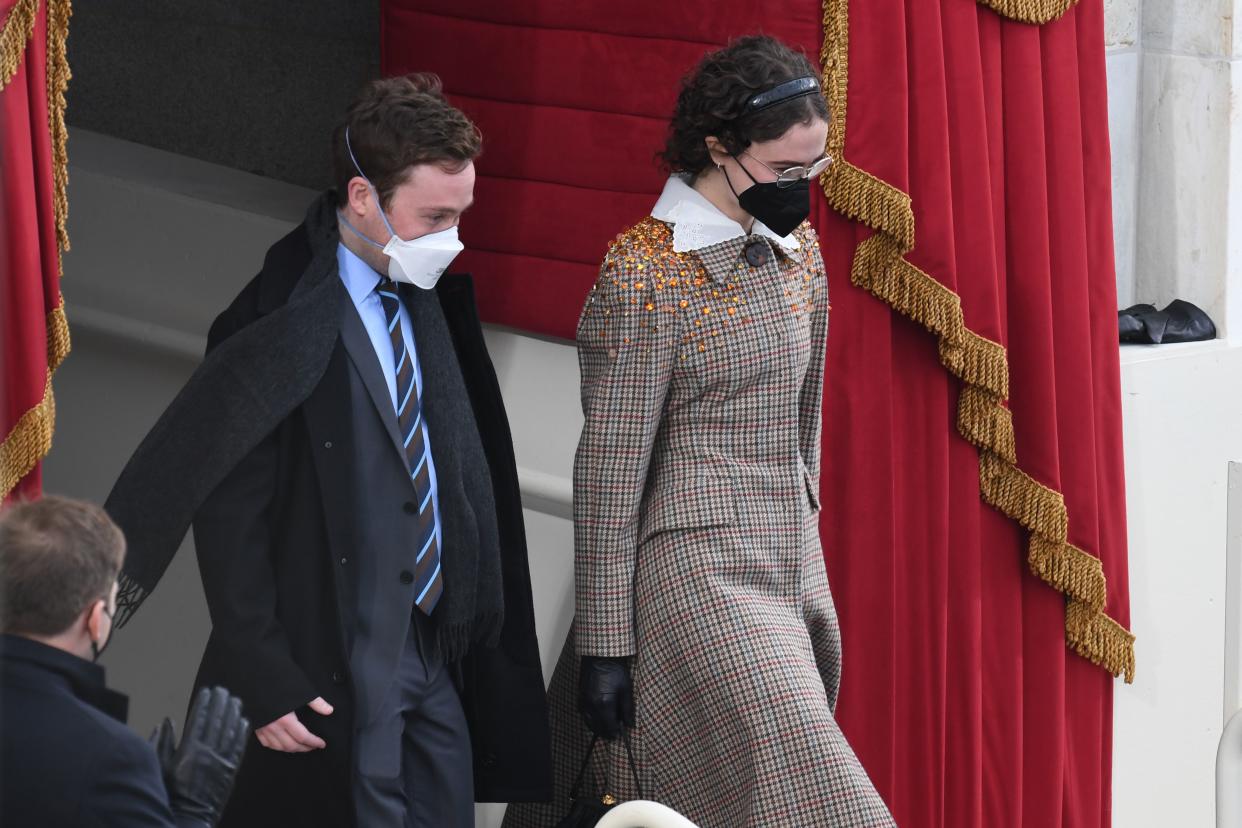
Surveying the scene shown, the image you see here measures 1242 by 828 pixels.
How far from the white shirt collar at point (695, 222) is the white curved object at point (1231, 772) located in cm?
88

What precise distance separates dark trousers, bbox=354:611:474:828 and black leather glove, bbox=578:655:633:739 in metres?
0.19

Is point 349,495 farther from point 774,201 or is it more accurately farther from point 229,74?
point 229,74

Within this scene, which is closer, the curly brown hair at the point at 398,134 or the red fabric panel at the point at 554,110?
the curly brown hair at the point at 398,134

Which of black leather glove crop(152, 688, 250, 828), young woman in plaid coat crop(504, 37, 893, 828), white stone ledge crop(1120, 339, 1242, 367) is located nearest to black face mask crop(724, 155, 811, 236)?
young woman in plaid coat crop(504, 37, 893, 828)

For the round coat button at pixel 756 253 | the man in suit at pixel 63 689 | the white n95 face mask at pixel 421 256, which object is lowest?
the man in suit at pixel 63 689

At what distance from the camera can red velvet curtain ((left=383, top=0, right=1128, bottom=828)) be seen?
119 inches

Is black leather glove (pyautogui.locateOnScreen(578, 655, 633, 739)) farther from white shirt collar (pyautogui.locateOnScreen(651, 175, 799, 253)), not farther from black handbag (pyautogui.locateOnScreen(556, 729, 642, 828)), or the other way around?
white shirt collar (pyautogui.locateOnScreen(651, 175, 799, 253))

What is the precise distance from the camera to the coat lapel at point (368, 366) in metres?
2.18

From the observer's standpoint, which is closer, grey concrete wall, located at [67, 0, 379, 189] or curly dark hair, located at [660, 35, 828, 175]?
curly dark hair, located at [660, 35, 828, 175]

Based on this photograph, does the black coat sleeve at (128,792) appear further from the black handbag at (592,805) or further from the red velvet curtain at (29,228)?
the black handbag at (592,805)

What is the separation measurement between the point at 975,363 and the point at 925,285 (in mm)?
192

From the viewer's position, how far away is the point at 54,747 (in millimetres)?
1487

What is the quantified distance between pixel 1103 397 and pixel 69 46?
264 centimetres

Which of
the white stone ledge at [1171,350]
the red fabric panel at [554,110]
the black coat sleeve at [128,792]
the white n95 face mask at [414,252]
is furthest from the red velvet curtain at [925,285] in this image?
the black coat sleeve at [128,792]
